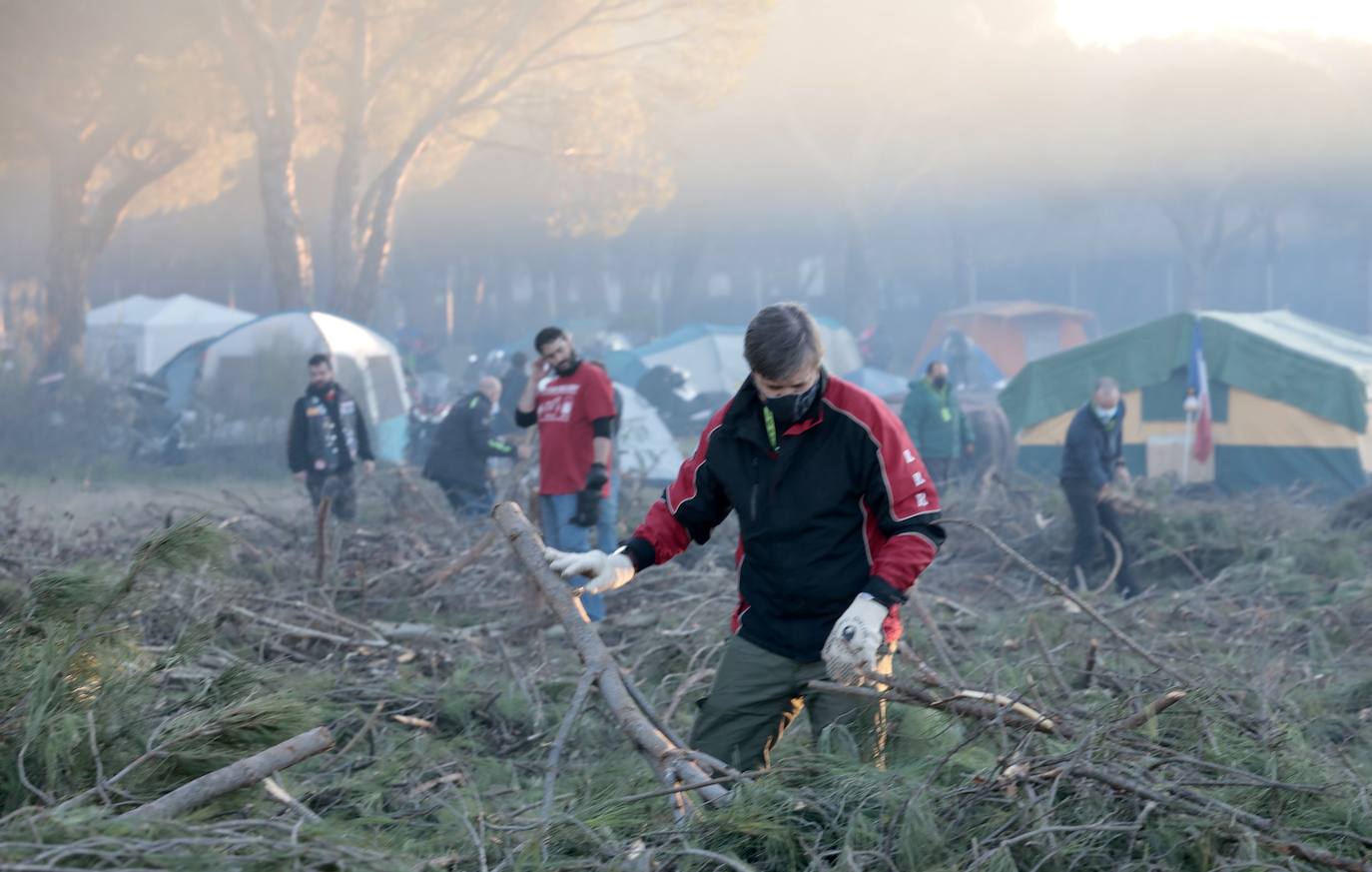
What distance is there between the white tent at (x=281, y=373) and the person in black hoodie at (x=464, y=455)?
6.50m

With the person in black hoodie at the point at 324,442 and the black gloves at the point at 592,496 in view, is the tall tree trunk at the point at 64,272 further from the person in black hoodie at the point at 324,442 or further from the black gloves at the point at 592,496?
the black gloves at the point at 592,496

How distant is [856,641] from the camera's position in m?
3.18

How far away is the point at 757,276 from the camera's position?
140ft

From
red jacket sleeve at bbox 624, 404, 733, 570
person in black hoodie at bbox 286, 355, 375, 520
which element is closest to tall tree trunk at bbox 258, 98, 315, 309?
person in black hoodie at bbox 286, 355, 375, 520

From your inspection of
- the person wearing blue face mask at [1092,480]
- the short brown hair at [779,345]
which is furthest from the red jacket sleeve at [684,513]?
the person wearing blue face mask at [1092,480]

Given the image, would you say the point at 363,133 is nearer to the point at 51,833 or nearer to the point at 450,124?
the point at 450,124

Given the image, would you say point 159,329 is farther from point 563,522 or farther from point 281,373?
point 563,522

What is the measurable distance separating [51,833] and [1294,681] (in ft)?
15.3

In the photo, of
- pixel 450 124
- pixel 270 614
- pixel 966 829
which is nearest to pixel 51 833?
pixel 966 829

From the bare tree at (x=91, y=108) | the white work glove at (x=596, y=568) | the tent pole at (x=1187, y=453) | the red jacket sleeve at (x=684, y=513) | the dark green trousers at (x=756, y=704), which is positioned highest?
the bare tree at (x=91, y=108)

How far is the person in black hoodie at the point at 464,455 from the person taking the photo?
10250 millimetres

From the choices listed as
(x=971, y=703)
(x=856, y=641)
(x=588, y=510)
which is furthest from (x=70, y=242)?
(x=971, y=703)

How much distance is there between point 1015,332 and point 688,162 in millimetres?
9259

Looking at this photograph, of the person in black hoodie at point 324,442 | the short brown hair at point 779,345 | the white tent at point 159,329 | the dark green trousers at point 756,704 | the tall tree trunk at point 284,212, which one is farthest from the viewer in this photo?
the white tent at point 159,329
